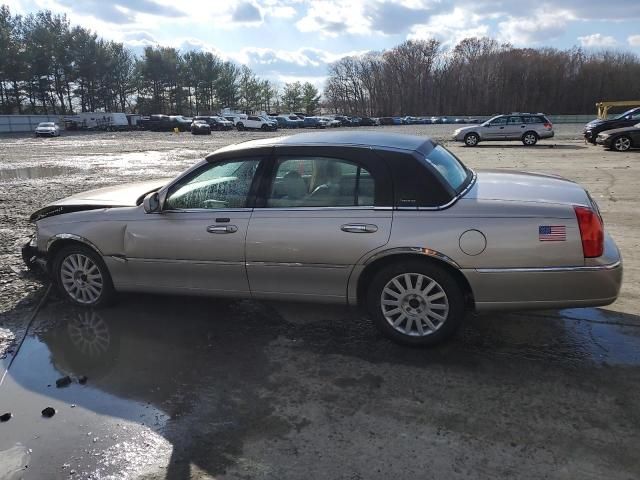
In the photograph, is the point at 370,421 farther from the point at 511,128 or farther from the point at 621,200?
the point at 511,128

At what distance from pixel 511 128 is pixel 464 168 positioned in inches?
917

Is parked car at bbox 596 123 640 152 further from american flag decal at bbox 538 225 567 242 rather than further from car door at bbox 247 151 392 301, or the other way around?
car door at bbox 247 151 392 301

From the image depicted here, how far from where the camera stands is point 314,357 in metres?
4.14

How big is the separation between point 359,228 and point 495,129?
24.4 m

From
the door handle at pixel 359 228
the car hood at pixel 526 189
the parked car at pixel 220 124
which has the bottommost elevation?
the parked car at pixel 220 124

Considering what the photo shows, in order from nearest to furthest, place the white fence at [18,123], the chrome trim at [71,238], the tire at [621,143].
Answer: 1. the chrome trim at [71,238]
2. the tire at [621,143]
3. the white fence at [18,123]

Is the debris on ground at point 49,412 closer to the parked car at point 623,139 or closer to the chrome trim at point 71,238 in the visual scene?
the chrome trim at point 71,238

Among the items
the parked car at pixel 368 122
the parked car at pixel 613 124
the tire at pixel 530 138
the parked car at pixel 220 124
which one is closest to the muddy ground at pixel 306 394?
the parked car at pixel 613 124

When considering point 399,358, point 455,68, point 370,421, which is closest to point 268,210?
point 399,358

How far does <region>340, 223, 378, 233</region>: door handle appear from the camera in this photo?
4.00m

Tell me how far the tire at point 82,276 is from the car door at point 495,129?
80.2ft

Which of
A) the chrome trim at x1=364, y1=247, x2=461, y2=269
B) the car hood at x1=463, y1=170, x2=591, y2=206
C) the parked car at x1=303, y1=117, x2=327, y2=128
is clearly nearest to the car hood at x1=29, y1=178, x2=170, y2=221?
the chrome trim at x1=364, y1=247, x2=461, y2=269

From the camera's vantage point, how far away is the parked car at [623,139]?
67.0 ft

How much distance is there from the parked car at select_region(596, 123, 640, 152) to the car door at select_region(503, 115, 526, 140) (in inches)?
206
